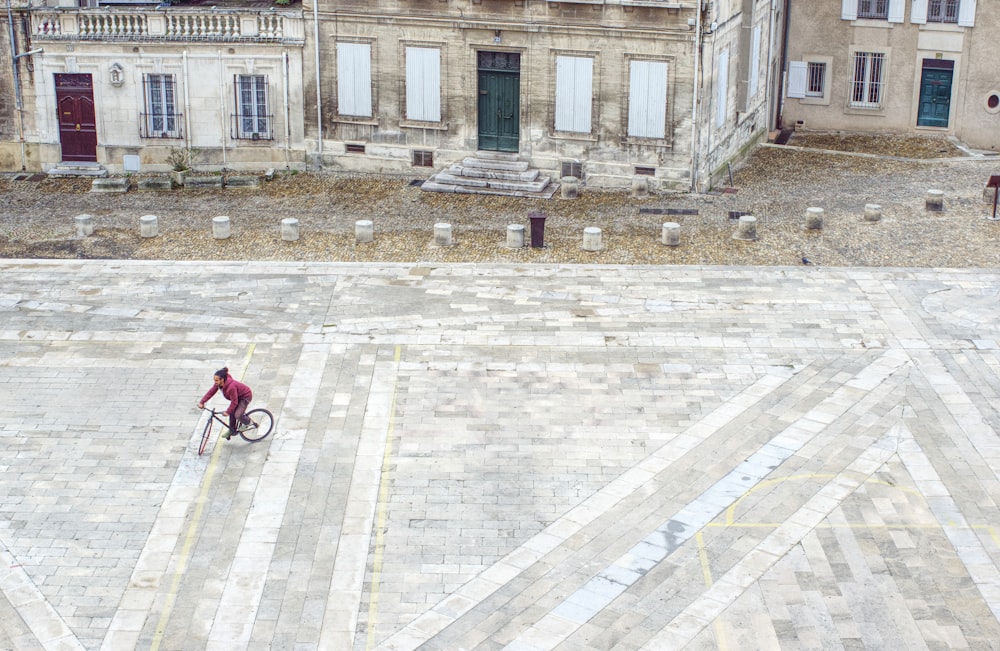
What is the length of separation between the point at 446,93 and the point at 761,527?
63.1 ft

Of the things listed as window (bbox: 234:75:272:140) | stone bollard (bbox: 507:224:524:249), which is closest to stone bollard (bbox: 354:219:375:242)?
stone bollard (bbox: 507:224:524:249)

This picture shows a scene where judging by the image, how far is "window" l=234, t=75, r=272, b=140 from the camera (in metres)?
37.9

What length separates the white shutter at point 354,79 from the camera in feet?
123

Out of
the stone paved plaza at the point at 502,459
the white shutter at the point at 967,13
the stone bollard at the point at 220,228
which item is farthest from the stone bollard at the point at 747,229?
the white shutter at the point at 967,13

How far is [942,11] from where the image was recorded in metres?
41.6

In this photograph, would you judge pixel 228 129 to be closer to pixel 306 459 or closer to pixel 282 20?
pixel 282 20

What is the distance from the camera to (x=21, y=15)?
37.5 metres

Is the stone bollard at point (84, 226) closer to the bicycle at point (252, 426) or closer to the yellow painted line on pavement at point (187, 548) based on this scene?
the bicycle at point (252, 426)

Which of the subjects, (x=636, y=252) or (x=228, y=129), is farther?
(x=228, y=129)

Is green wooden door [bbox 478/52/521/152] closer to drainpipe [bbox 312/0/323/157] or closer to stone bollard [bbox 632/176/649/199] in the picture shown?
stone bollard [bbox 632/176/649/199]

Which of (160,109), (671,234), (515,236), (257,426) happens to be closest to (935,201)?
(671,234)

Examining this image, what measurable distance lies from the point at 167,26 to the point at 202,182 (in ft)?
14.1

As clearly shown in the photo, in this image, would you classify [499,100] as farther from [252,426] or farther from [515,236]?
[252,426]

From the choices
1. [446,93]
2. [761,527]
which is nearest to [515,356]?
[761,527]
